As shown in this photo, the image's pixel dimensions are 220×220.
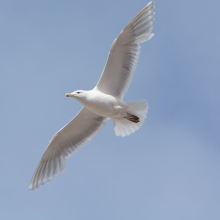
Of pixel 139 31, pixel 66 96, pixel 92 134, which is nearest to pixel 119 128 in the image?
pixel 92 134

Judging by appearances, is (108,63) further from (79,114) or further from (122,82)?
(79,114)

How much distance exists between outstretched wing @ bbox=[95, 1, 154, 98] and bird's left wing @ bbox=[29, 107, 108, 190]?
86cm

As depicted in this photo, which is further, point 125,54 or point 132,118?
point 132,118

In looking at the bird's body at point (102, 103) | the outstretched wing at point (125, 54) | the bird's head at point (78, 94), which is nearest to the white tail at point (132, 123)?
the bird's body at point (102, 103)

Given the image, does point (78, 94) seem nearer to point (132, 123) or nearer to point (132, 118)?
point (132, 118)

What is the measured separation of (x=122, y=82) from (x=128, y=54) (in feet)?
2.06

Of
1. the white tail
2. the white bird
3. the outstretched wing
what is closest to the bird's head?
the white bird

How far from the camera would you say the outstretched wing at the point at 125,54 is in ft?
29.1

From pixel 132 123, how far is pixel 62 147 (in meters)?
1.68

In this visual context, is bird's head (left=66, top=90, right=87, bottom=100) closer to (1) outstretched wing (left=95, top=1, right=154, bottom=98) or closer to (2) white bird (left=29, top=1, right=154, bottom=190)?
(2) white bird (left=29, top=1, right=154, bottom=190)

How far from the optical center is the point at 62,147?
10.1m

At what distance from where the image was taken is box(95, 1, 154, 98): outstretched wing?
29.1ft

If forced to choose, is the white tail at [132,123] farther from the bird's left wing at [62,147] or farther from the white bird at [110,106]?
the bird's left wing at [62,147]

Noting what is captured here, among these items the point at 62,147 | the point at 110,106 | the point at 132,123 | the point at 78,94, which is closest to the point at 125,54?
the point at 110,106
